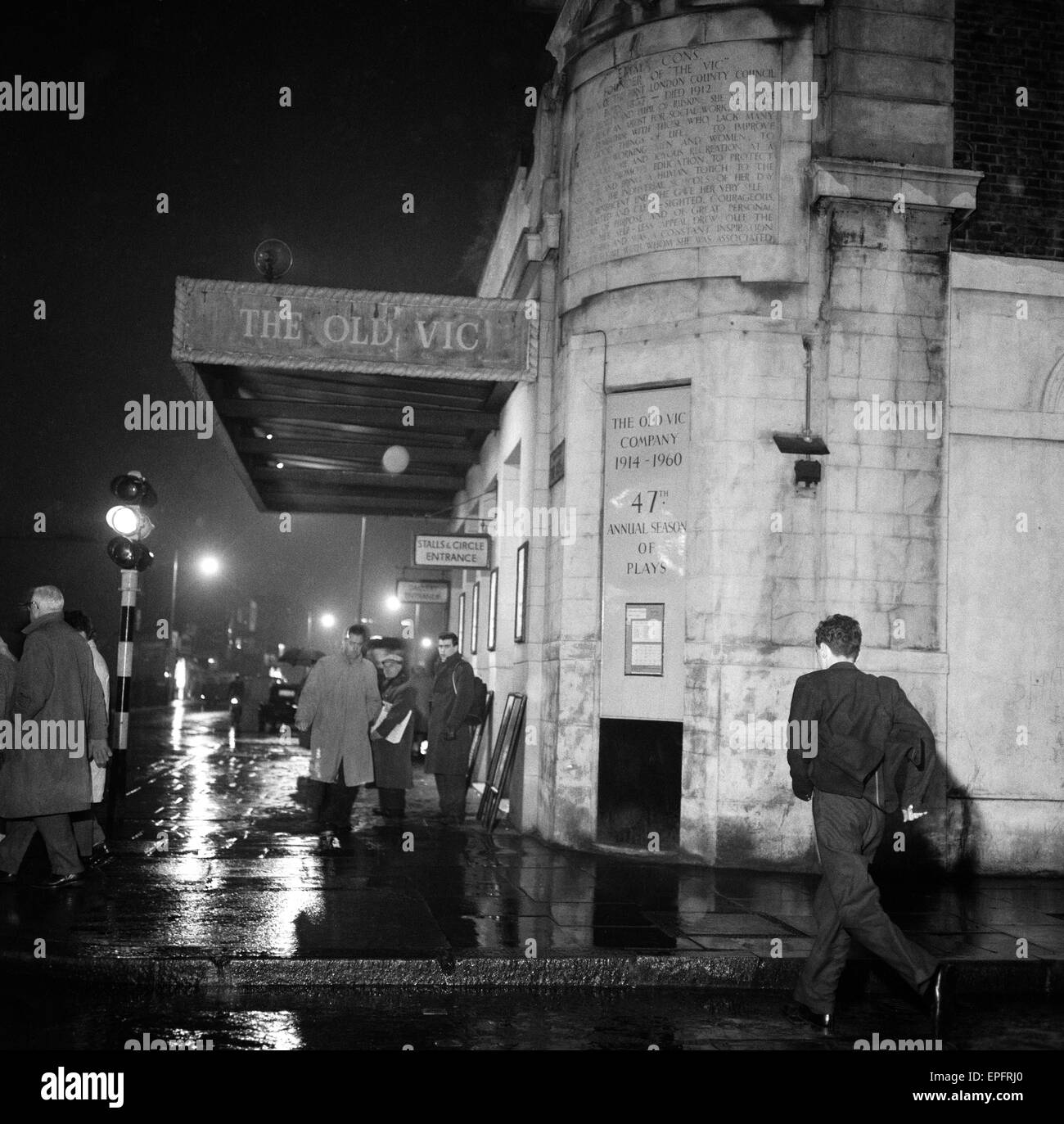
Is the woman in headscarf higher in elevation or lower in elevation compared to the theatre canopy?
lower

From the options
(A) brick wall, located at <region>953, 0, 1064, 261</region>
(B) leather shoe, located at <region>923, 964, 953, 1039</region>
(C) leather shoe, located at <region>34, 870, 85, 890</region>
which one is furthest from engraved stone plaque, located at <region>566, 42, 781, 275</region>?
(C) leather shoe, located at <region>34, 870, 85, 890</region>

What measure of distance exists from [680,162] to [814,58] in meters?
1.46

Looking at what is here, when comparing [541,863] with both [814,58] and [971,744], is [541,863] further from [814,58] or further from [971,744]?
[814,58]

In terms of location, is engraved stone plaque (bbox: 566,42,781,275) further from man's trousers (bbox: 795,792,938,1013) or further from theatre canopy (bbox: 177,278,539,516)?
man's trousers (bbox: 795,792,938,1013)

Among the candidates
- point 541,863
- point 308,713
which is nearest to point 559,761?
point 541,863

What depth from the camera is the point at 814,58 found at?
1105 centimetres

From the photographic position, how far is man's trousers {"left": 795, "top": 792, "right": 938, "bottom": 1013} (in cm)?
600

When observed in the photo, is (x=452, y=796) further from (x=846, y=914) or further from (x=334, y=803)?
(x=846, y=914)

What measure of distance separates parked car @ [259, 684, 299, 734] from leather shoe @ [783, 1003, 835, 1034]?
22.0 m

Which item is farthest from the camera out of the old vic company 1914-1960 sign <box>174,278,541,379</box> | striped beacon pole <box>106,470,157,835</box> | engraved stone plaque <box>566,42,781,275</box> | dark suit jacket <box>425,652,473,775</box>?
dark suit jacket <box>425,652,473,775</box>

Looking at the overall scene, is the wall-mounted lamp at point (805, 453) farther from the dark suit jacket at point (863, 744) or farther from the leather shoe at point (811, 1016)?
the leather shoe at point (811, 1016)

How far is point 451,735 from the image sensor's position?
41.9ft

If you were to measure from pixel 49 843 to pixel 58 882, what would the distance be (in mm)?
265

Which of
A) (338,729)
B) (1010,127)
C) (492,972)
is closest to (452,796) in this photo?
(338,729)
